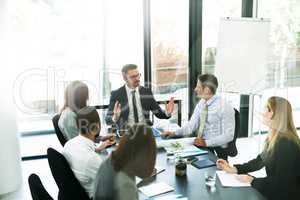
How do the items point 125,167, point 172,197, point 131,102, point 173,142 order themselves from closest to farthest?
point 125,167 < point 172,197 < point 173,142 < point 131,102

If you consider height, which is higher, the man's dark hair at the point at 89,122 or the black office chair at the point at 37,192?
the man's dark hair at the point at 89,122

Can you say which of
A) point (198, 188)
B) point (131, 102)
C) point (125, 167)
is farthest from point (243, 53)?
point (125, 167)

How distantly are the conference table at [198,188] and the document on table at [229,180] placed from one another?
33mm

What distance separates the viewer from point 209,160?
262 cm

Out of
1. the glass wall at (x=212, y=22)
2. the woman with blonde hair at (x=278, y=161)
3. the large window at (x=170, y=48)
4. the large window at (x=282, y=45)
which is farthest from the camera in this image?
the large window at (x=282, y=45)

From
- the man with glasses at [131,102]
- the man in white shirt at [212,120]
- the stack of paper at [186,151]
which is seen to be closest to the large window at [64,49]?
the man with glasses at [131,102]

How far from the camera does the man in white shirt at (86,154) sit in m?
2.19

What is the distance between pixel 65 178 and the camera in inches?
86.0

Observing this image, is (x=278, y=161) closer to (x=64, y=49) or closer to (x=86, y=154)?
(x=86, y=154)

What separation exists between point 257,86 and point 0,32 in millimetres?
3255

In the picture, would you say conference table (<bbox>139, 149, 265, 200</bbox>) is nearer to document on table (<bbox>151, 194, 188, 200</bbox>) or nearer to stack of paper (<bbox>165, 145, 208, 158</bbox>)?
document on table (<bbox>151, 194, 188, 200</bbox>)

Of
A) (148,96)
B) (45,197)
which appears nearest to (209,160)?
(45,197)

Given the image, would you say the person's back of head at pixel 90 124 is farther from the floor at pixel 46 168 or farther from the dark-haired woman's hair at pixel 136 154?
the floor at pixel 46 168

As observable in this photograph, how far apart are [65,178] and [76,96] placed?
1047 millimetres
